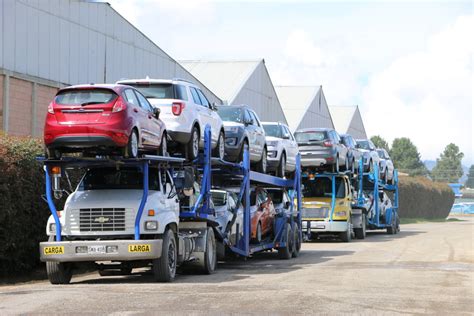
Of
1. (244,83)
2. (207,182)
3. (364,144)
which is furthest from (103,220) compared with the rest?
(244,83)

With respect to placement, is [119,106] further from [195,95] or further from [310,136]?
[310,136]

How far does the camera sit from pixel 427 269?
63.4ft

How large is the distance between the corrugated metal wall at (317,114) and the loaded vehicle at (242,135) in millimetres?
41402

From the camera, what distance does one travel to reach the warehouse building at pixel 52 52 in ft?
87.2

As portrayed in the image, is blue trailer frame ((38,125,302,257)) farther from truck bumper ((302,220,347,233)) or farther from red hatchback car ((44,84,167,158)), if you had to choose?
truck bumper ((302,220,347,233))

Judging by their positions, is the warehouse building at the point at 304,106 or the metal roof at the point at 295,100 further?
the warehouse building at the point at 304,106

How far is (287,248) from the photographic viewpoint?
76.8 feet

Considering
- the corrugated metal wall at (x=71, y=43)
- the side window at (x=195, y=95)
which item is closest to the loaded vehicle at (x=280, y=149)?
the side window at (x=195, y=95)

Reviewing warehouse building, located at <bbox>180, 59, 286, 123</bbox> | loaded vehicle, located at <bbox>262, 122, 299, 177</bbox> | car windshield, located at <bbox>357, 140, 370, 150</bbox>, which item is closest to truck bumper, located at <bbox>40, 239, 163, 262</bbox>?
loaded vehicle, located at <bbox>262, 122, 299, 177</bbox>

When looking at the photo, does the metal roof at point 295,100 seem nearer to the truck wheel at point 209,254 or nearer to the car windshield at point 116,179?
the truck wheel at point 209,254

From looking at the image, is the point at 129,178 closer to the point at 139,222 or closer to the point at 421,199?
the point at 139,222

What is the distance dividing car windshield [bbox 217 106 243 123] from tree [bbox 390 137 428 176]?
529ft

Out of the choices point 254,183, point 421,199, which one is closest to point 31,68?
point 254,183

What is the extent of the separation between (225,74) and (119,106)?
121ft
